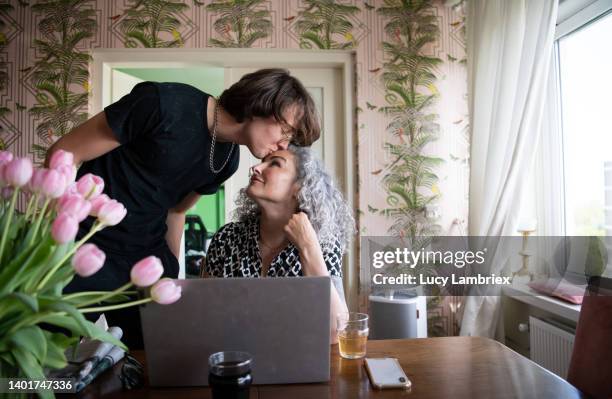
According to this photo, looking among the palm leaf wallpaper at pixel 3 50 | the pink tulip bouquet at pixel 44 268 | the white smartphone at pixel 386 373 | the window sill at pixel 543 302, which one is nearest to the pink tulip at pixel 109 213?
the pink tulip bouquet at pixel 44 268

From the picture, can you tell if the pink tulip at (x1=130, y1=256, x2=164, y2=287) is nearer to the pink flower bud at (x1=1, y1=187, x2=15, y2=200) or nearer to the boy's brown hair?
the pink flower bud at (x1=1, y1=187, x2=15, y2=200)

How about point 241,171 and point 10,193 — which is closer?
point 10,193

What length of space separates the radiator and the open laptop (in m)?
1.71

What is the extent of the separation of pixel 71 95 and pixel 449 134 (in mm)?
2658

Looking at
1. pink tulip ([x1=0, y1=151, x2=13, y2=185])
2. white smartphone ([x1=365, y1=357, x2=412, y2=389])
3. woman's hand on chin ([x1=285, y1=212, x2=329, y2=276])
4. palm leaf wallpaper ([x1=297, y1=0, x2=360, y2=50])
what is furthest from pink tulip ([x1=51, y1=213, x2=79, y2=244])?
palm leaf wallpaper ([x1=297, y1=0, x2=360, y2=50])

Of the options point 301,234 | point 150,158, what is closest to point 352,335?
point 301,234

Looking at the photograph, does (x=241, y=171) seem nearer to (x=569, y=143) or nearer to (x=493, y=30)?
(x=493, y=30)

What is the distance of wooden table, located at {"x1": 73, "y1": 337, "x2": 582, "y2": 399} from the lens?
2.66ft

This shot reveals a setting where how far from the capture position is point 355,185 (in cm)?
321

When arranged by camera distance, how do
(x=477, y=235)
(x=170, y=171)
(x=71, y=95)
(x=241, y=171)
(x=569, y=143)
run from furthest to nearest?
(x=241, y=171)
(x=71, y=95)
(x=477, y=235)
(x=569, y=143)
(x=170, y=171)

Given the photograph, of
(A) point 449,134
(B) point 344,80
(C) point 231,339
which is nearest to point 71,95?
(B) point 344,80

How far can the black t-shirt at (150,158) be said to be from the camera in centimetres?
140

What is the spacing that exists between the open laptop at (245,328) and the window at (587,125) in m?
1.98

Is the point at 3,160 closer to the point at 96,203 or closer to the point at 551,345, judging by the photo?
the point at 96,203
